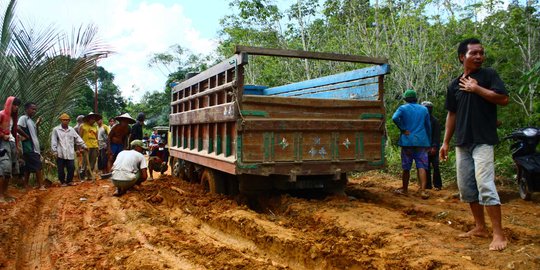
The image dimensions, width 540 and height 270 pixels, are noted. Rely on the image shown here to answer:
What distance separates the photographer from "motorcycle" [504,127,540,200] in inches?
226

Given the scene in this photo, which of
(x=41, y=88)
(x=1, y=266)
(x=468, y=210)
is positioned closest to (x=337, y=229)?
(x=468, y=210)

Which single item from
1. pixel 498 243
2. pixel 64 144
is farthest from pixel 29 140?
pixel 498 243

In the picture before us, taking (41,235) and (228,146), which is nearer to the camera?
(41,235)

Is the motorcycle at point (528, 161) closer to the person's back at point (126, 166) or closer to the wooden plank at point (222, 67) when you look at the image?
the wooden plank at point (222, 67)

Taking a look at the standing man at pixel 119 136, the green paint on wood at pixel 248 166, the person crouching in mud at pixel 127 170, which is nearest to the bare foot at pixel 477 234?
the green paint on wood at pixel 248 166

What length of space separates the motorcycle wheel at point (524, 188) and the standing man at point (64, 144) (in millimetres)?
8115

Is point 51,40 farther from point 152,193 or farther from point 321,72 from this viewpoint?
point 321,72

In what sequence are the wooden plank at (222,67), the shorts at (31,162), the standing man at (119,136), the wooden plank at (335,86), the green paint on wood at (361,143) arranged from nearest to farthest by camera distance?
the wooden plank at (222,67)
the green paint on wood at (361,143)
the wooden plank at (335,86)
the shorts at (31,162)
the standing man at (119,136)

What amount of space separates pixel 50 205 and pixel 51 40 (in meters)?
4.06

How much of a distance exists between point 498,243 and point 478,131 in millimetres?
877

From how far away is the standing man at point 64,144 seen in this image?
8938 millimetres

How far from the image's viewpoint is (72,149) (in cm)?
910

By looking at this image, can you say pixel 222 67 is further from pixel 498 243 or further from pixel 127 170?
pixel 498 243

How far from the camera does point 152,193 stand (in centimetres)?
727
